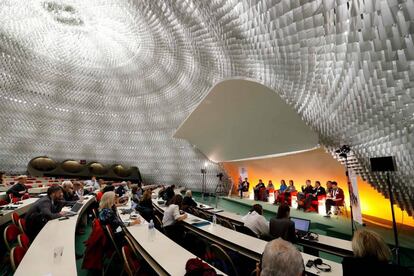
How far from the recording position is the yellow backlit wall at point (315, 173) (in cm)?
852

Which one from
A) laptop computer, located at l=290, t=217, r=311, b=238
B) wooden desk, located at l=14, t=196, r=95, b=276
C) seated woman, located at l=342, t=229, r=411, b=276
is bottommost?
laptop computer, located at l=290, t=217, r=311, b=238

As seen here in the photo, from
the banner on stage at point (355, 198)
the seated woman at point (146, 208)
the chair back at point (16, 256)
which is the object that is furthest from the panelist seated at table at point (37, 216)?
the banner on stage at point (355, 198)

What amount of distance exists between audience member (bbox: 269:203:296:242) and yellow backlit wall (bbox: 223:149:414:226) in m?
6.09

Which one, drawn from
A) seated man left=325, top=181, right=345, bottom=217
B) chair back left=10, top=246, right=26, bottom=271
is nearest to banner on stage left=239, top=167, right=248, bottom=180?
seated man left=325, top=181, right=345, bottom=217

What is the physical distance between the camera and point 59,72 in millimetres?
14891

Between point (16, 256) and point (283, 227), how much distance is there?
344 centimetres

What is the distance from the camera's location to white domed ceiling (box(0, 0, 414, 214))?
4287 mm

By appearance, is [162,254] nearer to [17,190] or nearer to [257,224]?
[257,224]

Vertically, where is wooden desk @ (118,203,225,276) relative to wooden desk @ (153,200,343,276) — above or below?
above

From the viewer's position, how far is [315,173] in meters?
11.3

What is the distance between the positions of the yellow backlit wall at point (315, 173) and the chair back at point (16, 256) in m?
9.51

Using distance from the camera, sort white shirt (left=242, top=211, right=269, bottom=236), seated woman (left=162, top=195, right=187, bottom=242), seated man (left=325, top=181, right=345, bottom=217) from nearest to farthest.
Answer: white shirt (left=242, top=211, right=269, bottom=236), seated woman (left=162, top=195, right=187, bottom=242), seated man (left=325, top=181, right=345, bottom=217)

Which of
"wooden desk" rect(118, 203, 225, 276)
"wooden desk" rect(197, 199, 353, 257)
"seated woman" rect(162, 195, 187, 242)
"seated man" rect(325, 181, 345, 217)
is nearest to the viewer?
"wooden desk" rect(118, 203, 225, 276)

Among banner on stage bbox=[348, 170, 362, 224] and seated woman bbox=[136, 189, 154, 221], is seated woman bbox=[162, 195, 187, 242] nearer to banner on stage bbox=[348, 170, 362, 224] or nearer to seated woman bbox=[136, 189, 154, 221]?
seated woman bbox=[136, 189, 154, 221]
